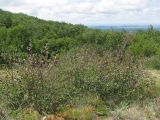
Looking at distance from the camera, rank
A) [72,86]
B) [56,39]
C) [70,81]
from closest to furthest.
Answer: [72,86], [70,81], [56,39]

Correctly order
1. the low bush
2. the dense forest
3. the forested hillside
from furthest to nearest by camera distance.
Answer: the forested hillside → the low bush → the dense forest

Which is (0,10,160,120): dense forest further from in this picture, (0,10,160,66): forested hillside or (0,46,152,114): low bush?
(0,10,160,66): forested hillside

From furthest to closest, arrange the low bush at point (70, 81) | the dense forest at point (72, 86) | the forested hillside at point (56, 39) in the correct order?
1. the forested hillside at point (56, 39)
2. the low bush at point (70, 81)
3. the dense forest at point (72, 86)

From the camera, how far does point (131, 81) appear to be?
9.30m

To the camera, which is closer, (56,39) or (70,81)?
(70,81)

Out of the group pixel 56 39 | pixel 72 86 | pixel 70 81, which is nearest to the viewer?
pixel 72 86

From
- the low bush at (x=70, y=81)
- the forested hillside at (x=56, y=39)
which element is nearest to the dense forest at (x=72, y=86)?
the low bush at (x=70, y=81)

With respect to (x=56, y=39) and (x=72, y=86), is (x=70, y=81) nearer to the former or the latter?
(x=72, y=86)

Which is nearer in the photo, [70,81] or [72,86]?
[72,86]

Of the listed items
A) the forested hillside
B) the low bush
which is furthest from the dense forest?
the forested hillside

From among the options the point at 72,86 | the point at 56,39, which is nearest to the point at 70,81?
the point at 72,86

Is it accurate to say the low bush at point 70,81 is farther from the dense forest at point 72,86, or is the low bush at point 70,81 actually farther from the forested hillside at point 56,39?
the forested hillside at point 56,39

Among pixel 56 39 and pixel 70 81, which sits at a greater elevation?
pixel 70 81

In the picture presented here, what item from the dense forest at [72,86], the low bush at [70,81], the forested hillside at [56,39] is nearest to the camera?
the dense forest at [72,86]
